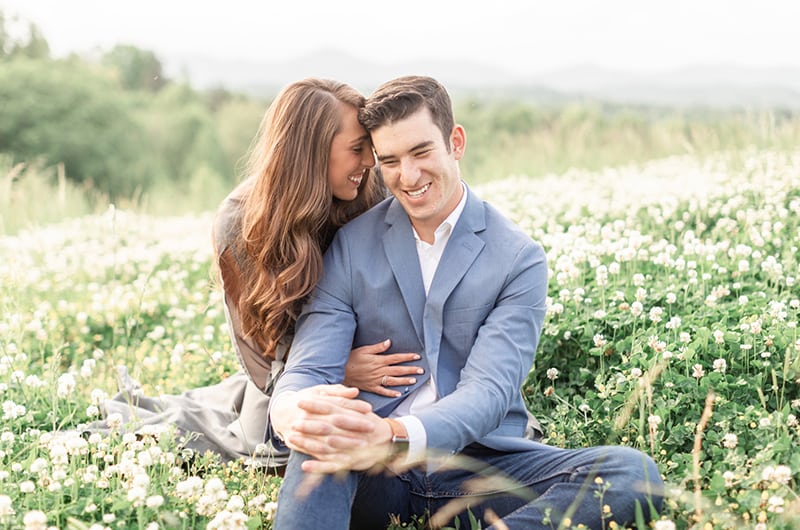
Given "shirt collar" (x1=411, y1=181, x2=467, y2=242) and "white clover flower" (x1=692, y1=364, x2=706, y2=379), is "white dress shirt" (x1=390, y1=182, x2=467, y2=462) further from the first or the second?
"white clover flower" (x1=692, y1=364, x2=706, y2=379)

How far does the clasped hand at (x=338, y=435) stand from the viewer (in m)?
3.10

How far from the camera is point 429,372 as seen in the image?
372cm

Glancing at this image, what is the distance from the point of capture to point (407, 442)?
3.14 m

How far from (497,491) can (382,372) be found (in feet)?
2.25

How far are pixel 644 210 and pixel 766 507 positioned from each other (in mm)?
4447

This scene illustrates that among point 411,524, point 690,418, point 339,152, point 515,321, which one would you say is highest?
point 339,152

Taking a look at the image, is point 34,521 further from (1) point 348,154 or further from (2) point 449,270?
(1) point 348,154

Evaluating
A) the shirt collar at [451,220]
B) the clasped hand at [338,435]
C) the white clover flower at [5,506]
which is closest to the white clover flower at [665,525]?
the clasped hand at [338,435]

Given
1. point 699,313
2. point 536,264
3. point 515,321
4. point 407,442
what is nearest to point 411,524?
point 407,442

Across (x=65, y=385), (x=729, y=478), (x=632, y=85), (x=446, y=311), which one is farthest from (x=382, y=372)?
(x=632, y=85)

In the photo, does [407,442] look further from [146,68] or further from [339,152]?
[146,68]

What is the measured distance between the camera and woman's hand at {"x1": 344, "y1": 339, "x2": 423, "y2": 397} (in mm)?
3695

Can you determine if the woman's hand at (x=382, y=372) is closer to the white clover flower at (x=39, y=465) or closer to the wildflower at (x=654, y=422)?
the wildflower at (x=654, y=422)

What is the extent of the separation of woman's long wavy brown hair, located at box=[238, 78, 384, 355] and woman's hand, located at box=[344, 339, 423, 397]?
0.42 meters
